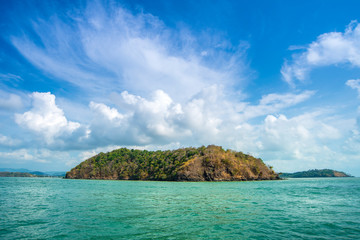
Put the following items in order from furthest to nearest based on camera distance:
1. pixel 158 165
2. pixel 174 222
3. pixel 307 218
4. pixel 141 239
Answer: pixel 158 165
pixel 307 218
pixel 174 222
pixel 141 239

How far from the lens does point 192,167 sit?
5399 inches

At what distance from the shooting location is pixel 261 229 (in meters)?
15.5

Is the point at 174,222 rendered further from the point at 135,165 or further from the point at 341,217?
the point at 135,165

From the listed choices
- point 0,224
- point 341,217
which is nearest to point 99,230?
point 0,224

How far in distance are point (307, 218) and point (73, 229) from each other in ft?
65.5

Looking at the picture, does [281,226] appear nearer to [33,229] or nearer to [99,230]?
[99,230]

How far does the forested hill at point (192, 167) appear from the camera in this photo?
450ft

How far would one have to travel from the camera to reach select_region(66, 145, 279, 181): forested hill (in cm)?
13712

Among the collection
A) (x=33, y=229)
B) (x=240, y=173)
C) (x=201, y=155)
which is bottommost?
(x=33, y=229)

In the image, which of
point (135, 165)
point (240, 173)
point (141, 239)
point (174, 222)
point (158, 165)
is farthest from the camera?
point (135, 165)

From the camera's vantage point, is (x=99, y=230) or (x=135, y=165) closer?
(x=99, y=230)

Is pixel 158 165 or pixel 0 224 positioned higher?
pixel 158 165

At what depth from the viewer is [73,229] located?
15.1 metres

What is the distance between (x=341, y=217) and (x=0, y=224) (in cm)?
2923
